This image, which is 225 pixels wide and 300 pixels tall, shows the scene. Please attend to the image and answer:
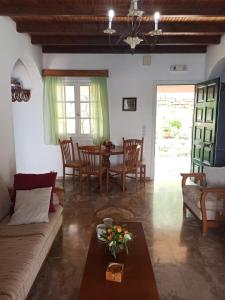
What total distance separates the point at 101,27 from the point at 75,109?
6.26 feet

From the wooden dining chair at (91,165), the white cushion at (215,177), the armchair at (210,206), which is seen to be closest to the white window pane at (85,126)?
the wooden dining chair at (91,165)

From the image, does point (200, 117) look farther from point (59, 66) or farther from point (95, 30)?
point (59, 66)

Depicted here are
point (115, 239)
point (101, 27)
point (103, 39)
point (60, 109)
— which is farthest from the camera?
point (60, 109)

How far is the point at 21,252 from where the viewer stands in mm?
1929

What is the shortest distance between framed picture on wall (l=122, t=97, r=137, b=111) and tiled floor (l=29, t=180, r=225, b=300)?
1.83 meters

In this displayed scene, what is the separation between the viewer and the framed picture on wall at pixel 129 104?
5.21m

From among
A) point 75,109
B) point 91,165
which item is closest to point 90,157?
point 91,165

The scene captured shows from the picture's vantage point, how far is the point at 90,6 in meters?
2.98

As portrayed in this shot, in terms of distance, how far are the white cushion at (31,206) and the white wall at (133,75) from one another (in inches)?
115

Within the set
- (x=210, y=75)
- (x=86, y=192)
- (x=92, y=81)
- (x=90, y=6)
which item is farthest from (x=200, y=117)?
(x=90, y=6)

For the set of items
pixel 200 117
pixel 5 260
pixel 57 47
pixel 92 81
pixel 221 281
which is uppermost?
pixel 57 47

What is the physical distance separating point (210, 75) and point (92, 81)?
235 cm

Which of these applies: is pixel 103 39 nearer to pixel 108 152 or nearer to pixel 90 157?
pixel 108 152

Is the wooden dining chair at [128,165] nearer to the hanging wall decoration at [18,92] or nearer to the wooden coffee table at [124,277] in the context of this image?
the hanging wall decoration at [18,92]
